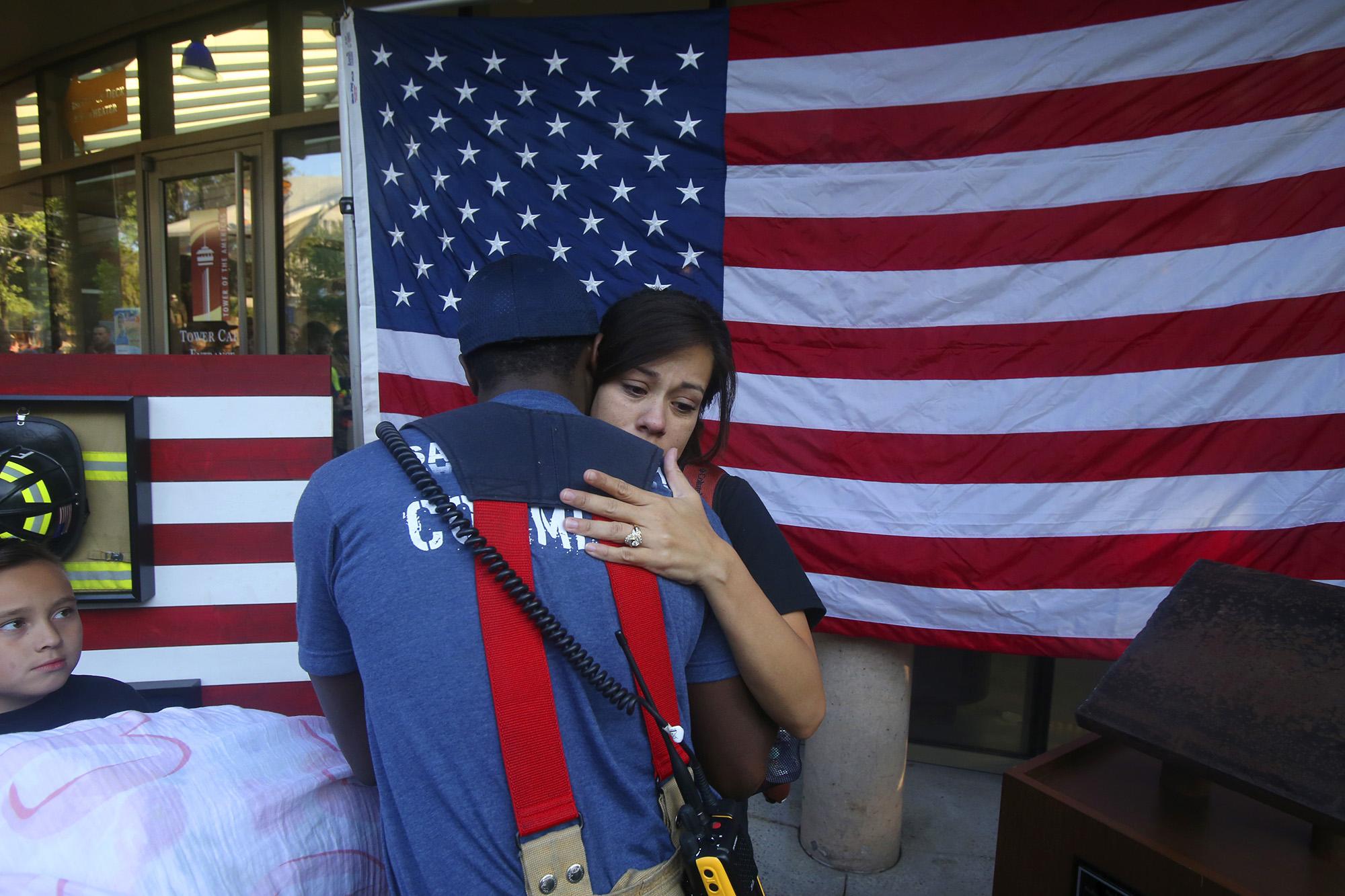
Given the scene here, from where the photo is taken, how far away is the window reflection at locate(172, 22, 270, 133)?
5637mm

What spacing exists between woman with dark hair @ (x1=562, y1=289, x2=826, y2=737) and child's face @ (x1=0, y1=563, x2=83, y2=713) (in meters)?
1.28

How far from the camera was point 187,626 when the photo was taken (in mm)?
2389

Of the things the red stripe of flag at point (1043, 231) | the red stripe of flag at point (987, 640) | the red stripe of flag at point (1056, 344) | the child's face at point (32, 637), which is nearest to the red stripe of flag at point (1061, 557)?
the red stripe of flag at point (987, 640)

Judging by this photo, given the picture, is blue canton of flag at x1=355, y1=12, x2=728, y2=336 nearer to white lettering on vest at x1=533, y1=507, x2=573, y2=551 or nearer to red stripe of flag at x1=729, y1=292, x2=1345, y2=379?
red stripe of flag at x1=729, y1=292, x2=1345, y2=379

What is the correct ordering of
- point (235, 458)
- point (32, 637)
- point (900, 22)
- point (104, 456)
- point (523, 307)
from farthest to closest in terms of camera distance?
point (900, 22) < point (235, 458) < point (104, 456) < point (32, 637) < point (523, 307)

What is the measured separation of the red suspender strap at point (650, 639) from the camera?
1.07 m

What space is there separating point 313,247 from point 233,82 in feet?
4.45

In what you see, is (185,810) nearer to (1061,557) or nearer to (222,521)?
(222,521)

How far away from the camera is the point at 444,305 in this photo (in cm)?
353

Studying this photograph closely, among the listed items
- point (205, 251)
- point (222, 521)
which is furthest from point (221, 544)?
point (205, 251)

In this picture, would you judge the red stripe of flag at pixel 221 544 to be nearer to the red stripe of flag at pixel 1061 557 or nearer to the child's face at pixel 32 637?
the child's face at pixel 32 637

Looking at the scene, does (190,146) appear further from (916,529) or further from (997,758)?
(997,758)

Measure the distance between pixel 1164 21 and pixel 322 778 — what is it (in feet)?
10.9

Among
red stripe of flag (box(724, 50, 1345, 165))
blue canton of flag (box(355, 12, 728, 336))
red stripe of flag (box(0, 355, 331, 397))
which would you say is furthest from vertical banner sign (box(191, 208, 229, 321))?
red stripe of flag (box(724, 50, 1345, 165))
